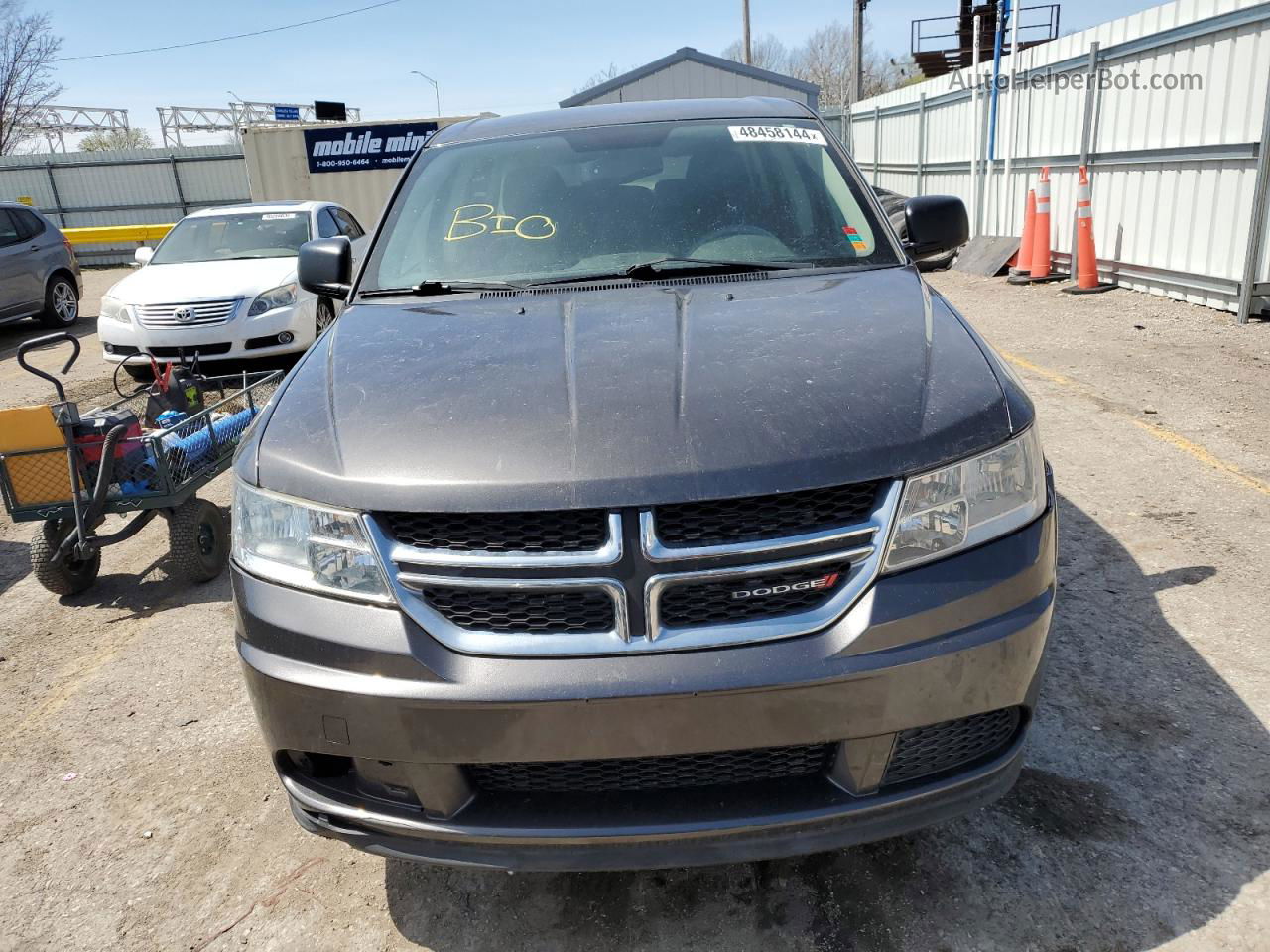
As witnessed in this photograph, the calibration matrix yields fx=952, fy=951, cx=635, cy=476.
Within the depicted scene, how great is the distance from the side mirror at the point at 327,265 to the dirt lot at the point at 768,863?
1.44 meters

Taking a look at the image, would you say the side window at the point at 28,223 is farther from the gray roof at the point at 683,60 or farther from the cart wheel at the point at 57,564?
the gray roof at the point at 683,60

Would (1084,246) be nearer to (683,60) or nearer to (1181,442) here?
(1181,442)

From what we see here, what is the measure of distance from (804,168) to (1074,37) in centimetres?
981

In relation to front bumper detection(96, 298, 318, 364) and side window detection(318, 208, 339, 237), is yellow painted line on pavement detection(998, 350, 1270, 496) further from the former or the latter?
side window detection(318, 208, 339, 237)

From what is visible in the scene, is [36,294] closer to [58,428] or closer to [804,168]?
[58,428]

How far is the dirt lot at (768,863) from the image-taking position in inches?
81.7

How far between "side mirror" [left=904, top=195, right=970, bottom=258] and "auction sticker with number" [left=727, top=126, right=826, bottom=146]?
409 millimetres

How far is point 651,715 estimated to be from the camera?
168cm

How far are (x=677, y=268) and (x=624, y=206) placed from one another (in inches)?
15.1

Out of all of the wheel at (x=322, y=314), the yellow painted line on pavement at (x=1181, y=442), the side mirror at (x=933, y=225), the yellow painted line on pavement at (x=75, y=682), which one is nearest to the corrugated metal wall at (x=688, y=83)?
the wheel at (x=322, y=314)

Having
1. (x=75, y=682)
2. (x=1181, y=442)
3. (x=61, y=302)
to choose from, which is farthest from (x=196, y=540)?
(x=61, y=302)

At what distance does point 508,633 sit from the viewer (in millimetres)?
1751

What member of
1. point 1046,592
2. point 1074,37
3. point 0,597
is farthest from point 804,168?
point 1074,37

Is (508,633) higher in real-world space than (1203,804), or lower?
higher
